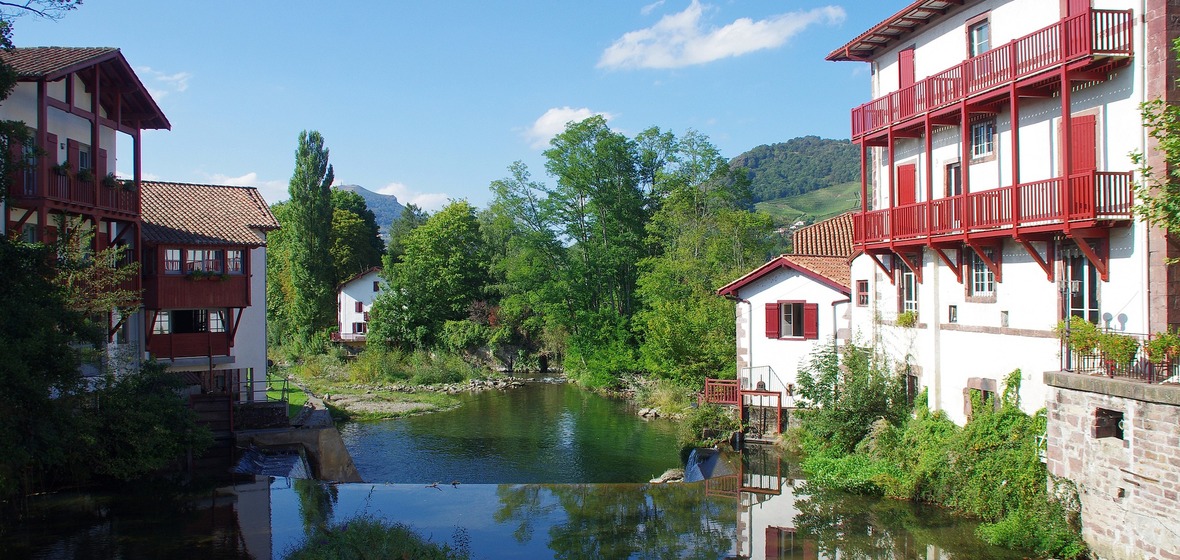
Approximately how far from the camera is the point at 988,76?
1593 cm

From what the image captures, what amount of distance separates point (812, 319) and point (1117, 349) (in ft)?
39.5

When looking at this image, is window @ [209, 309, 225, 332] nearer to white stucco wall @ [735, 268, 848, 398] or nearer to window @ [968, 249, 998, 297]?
white stucco wall @ [735, 268, 848, 398]

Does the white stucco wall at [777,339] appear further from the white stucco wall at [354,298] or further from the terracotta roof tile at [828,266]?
the white stucco wall at [354,298]

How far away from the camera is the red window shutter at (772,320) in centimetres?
2486

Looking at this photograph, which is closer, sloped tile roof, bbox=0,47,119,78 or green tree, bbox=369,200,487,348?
sloped tile roof, bbox=0,47,119,78

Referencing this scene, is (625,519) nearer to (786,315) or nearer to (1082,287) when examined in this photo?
(1082,287)

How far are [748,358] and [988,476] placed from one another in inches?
423

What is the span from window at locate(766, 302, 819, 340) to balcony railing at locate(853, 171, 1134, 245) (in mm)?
4690

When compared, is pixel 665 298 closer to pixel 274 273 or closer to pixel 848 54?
pixel 848 54

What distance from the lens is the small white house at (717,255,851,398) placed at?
23736 mm

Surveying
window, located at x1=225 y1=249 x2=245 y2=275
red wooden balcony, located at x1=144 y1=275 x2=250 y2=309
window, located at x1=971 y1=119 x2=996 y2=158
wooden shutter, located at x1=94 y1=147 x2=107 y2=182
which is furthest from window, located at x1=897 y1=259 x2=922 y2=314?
wooden shutter, located at x1=94 y1=147 x2=107 y2=182

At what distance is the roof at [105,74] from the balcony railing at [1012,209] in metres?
18.9

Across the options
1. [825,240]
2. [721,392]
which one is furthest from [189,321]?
[825,240]

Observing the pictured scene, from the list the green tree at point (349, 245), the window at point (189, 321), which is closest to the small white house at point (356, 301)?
the green tree at point (349, 245)
